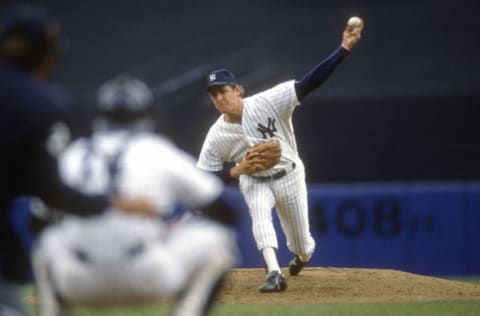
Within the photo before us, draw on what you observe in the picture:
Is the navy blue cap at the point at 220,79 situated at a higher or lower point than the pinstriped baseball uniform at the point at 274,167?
higher

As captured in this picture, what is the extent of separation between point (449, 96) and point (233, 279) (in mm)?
6554

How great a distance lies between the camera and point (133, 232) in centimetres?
379

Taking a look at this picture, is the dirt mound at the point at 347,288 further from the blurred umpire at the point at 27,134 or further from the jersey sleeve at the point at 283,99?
the blurred umpire at the point at 27,134

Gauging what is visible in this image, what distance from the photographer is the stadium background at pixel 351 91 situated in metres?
12.1

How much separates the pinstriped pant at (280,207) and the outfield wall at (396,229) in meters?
3.13

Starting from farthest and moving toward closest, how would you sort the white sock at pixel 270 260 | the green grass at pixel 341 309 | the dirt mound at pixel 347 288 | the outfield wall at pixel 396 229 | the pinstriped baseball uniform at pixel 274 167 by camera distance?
1. the outfield wall at pixel 396 229
2. the pinstriped baseball uniform at pixel 274 167
3. the white sock at pixel 270 260
4. the dirt mound at pixel 347 288
5. the green grass at pixel 341 309

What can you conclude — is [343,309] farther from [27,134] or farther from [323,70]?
[27,134]

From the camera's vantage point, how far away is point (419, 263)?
475 inches

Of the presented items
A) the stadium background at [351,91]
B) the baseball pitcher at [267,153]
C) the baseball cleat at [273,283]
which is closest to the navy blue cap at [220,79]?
the baseball pitcher at [267,153]

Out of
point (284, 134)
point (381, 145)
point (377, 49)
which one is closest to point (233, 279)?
point (284, 134)

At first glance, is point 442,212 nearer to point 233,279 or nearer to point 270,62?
point 233,279

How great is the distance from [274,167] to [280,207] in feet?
1.16

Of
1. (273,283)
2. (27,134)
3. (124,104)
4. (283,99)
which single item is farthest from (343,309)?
(27,134)

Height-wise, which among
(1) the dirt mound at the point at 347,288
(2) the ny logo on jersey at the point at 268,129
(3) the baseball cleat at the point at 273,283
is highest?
(2) the ny logo on jersey at the point at 268,129
